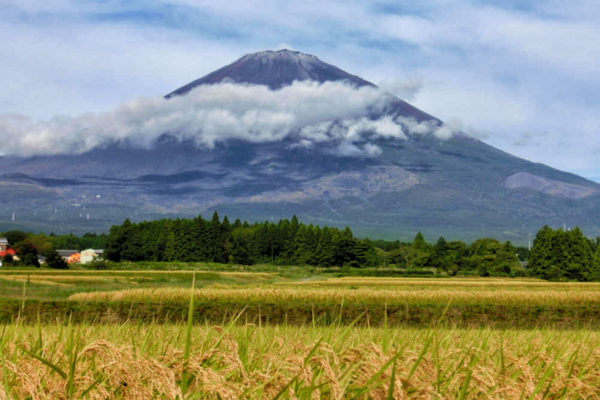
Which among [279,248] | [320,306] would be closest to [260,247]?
[279,248]

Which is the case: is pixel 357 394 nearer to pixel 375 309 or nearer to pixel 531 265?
pixel 375 309

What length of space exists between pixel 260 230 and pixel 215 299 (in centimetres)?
9282

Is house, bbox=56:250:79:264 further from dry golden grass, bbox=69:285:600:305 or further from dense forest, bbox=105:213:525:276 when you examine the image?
dry golden grass, bbox=69:285:600:305

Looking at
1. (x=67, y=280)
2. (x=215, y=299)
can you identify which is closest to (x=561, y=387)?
(x=215, y=299)

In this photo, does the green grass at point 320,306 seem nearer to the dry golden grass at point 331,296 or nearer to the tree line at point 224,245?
the dry golden grass at point 331,296

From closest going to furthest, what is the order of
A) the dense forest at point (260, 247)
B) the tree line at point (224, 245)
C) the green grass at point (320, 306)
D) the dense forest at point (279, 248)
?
the green grass at point (320, 306), the dense forest at point (279, 248), the dense forest at point (260, 247), the tree line at point (224, 245)

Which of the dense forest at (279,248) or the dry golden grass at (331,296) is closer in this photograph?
the dry golden grass at (331,296)

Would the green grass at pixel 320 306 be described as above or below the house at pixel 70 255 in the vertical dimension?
above

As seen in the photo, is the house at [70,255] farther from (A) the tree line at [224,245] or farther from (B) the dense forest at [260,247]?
(A) the tree line at [224,245]

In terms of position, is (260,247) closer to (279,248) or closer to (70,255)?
(279,248)

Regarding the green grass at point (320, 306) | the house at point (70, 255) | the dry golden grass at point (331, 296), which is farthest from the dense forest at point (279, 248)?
the green grass at point (320, 306)

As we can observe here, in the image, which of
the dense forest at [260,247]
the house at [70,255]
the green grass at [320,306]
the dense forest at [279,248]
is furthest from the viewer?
the house at [70,255]

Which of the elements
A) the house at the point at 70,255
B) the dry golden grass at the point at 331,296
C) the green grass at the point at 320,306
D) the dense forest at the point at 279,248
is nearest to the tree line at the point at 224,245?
the dense forest at the point at 279,248

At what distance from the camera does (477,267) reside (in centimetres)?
9719
